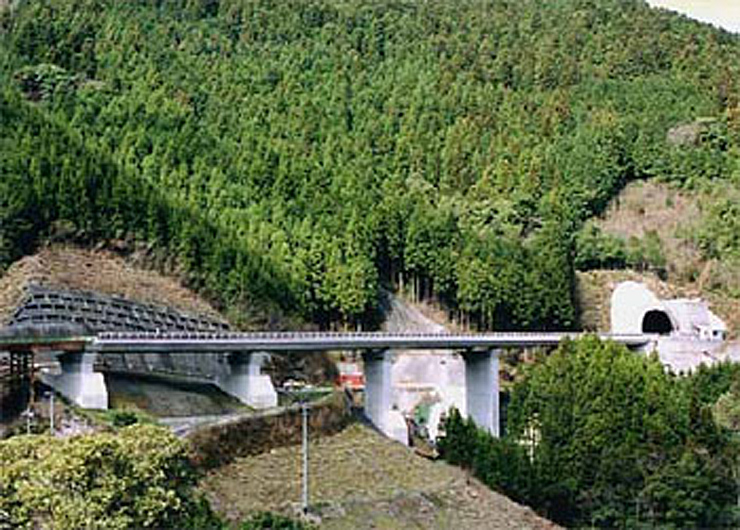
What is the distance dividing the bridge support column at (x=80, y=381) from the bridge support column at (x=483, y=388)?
15.1 metres

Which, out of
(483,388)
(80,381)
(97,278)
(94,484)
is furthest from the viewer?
(483,388)

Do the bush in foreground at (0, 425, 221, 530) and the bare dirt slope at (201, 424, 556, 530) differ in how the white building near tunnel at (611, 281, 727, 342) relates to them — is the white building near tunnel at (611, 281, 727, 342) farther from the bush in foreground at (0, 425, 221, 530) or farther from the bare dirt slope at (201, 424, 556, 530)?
the bush in foreground at (0, 425, 221, 530)

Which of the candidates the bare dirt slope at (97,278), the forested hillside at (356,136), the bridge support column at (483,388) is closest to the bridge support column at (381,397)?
the bridge support column at (483,388)

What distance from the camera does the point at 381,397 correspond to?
4050 centimetres

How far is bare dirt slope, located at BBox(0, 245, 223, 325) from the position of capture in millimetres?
42156

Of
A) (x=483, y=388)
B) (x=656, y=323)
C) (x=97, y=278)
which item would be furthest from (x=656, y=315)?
(x=97, y=278)

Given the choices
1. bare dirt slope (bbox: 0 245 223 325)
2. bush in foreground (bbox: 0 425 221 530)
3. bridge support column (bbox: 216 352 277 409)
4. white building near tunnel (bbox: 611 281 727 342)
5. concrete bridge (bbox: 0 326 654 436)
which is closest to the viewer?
bush in foreground (bbox: 0 425 221 530)

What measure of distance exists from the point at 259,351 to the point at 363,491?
7.61 metres

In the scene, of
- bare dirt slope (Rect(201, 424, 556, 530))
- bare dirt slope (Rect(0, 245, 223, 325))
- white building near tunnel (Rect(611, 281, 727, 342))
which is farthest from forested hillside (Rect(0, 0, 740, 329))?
bare dirt slope (Rect(201, 424, 556, 530))

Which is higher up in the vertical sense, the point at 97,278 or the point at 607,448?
the point at 97,278

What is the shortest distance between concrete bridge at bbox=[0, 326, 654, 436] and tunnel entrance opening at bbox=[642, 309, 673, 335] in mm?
9603

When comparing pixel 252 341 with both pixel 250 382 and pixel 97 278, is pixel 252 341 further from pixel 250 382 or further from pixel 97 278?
pixel 97 278

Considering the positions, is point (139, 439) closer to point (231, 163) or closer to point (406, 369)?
point (406, 369)

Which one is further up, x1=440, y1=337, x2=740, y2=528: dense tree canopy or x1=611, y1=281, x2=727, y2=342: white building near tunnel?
x1=611, y1=281, x2=727, y2=342: white building near tunnel
